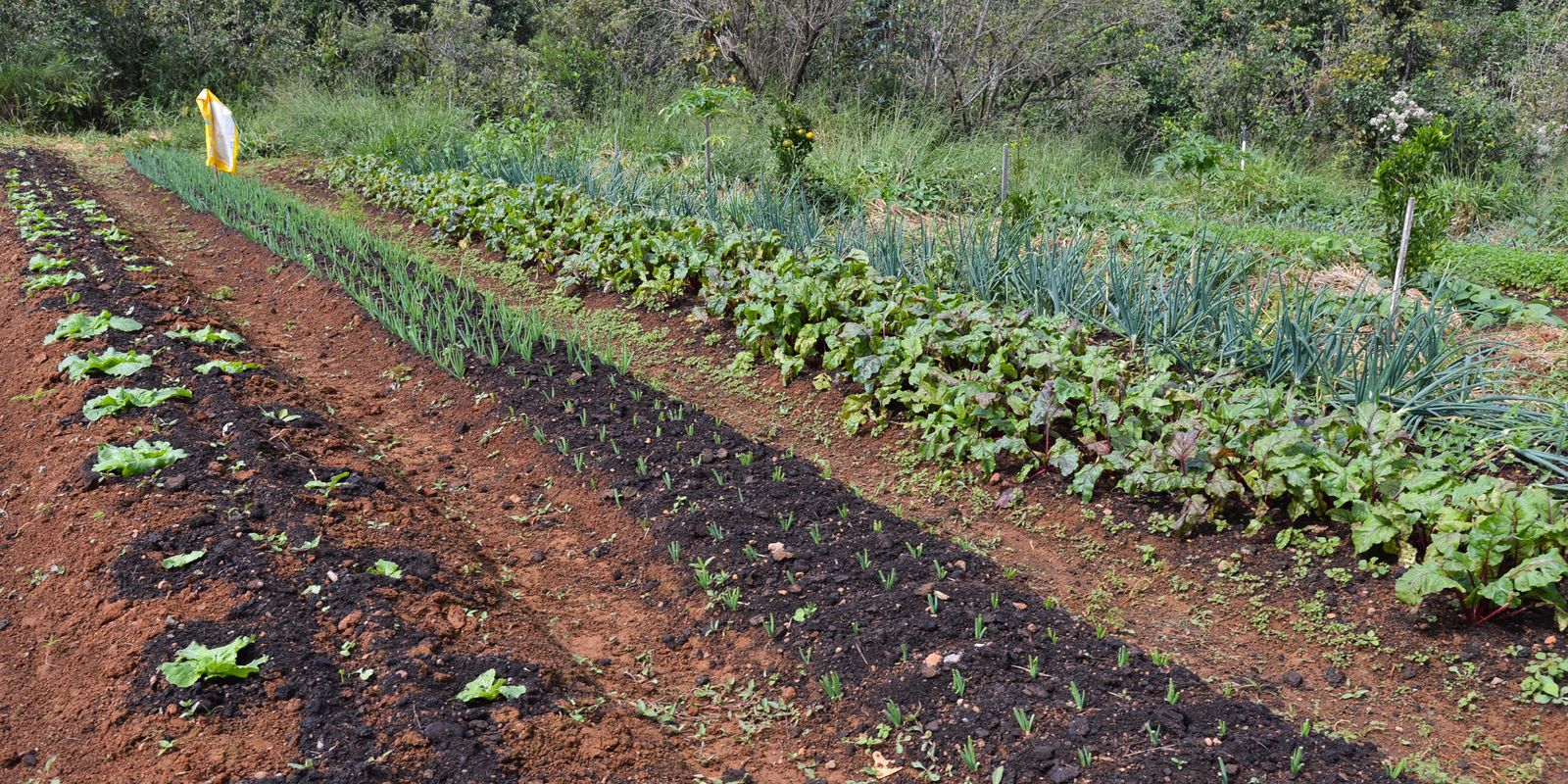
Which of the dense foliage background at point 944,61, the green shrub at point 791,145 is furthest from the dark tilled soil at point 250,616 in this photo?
the dense foliage background at point 944,61

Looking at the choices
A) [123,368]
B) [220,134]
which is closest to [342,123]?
[220,134]

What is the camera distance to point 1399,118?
1250 centimetres

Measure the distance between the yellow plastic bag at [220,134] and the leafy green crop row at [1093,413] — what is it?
3.53 metres

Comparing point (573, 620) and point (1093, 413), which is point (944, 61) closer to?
point (1093, 413)

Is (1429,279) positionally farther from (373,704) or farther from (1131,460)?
(373,704)

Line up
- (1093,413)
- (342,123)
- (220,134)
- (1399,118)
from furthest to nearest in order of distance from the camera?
(1399,118) < (342,123) < (220,134) < (1093,413)

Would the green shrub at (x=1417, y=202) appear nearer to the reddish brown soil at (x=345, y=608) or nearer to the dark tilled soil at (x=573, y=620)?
the dark tilled soil at (x=573, y=620)

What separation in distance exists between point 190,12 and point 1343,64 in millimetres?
15065

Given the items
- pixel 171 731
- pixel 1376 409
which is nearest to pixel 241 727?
pixel 171 731

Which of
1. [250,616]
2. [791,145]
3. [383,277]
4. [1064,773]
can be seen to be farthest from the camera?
[791,145]

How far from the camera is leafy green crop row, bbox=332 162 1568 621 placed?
3.31 metres

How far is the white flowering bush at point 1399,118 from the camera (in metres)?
12.4

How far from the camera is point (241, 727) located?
2623 millimetres

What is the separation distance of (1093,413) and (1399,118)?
419 inches
